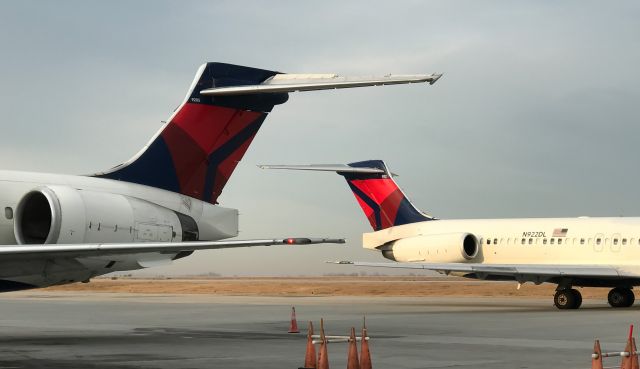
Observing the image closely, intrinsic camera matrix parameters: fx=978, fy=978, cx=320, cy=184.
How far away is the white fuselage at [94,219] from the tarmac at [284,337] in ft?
4.14

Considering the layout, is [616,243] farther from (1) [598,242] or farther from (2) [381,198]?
(2) [381,198]

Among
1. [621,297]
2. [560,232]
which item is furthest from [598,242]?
[621,297]

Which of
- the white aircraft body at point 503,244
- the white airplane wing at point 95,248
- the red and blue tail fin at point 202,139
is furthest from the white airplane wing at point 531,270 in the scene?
the white airplane wing at point 95,248

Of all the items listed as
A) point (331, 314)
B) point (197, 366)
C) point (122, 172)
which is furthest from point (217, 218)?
point (331, 314)

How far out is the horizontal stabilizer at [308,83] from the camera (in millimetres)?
15922

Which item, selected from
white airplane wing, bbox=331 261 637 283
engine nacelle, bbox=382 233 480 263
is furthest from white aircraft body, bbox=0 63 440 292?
engine nacelle, bbox=382 233 480 263

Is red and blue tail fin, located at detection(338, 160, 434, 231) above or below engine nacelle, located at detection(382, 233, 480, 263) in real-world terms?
above

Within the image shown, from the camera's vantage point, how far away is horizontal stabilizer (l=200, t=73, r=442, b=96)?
52.2 ft

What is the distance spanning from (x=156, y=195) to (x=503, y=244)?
17.8 m

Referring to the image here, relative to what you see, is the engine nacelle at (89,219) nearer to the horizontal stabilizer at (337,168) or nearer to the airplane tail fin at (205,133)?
the airplane tail fin at (205,133)

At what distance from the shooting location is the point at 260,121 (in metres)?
18.3

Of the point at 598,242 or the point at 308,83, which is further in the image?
the point at 598,242

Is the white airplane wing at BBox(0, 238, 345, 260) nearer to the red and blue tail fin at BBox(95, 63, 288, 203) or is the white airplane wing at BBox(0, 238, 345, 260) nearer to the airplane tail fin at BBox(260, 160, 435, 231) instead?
the red and blue tail fin at BBox(95, 63, 288, 203)

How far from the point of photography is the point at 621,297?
30531mm
